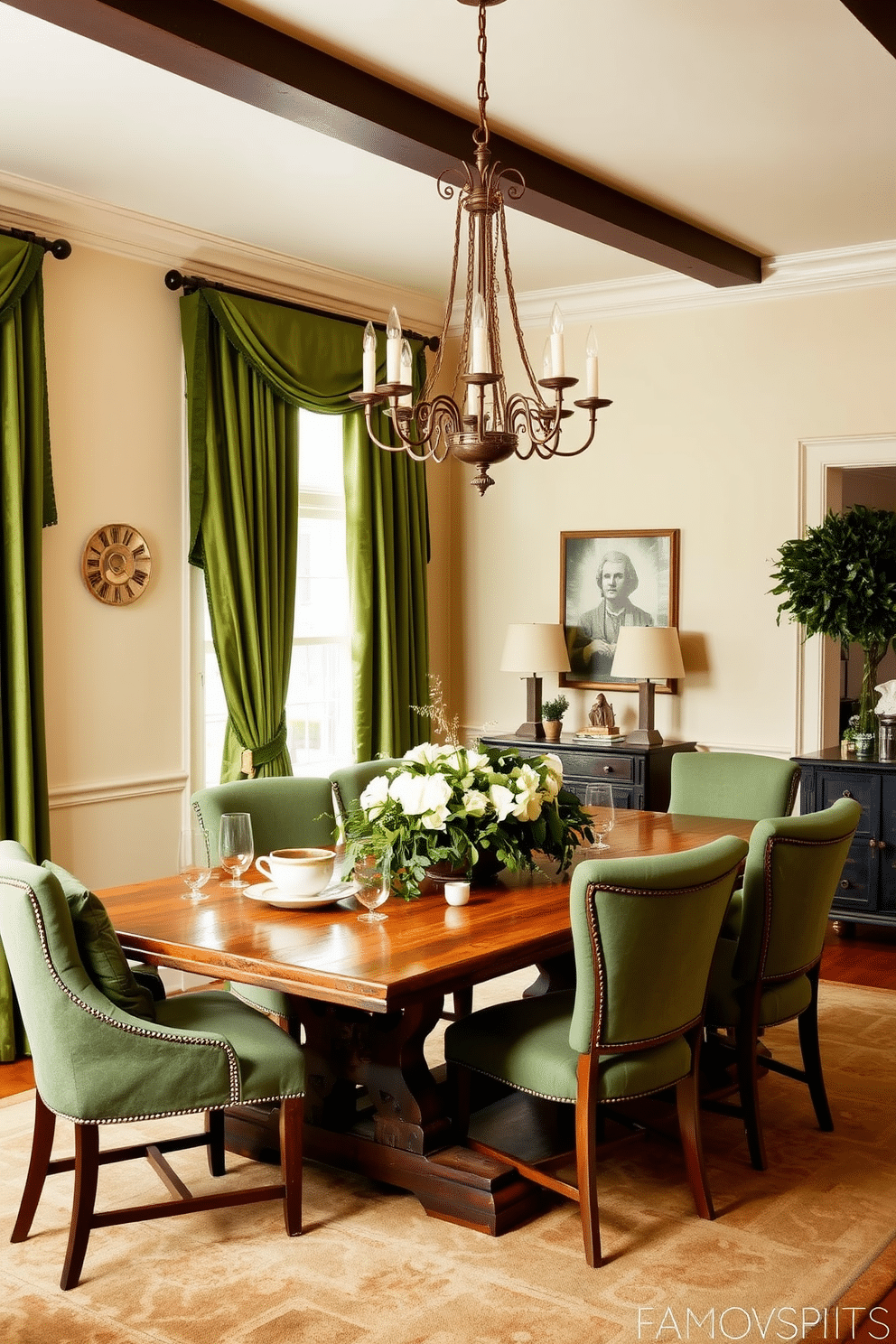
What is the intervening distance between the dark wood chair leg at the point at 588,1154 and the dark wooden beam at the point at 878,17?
2748 mm

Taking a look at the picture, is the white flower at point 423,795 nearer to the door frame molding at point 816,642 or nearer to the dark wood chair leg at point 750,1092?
the dark wood chair leg at point 750,1092

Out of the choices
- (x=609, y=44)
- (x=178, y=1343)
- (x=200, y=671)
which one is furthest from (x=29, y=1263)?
(x=609, y=44)

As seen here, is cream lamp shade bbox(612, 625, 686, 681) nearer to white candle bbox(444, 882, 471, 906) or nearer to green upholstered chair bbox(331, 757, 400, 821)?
green upholstered chair bbox(331, 757, 400, 821)

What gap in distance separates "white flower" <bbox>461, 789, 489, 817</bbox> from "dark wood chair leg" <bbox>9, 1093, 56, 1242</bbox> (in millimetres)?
1228

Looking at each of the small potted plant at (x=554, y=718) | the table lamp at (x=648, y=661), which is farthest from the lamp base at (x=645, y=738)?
the small potted plant at (x=554, y=718)

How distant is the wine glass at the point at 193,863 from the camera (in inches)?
132

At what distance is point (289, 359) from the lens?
5.89 meters

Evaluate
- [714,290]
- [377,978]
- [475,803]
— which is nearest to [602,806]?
[475,803]

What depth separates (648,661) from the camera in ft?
19.9

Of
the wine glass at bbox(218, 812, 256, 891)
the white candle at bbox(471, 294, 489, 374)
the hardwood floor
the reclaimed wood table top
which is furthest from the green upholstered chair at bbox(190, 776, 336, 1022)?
the white candle at bbox(471, 294, 489, 374)

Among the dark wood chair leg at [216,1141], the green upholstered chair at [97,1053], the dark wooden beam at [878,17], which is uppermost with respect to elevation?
the dark wooden beam at [878,17]

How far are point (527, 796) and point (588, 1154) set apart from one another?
91 centimetres

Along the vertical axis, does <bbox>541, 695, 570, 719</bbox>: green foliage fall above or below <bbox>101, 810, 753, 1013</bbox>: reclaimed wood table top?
above

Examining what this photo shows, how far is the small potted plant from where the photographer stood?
6410 mm
